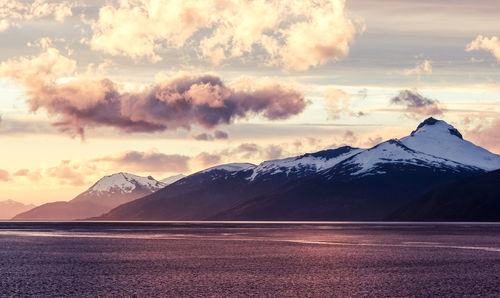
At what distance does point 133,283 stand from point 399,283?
23.4 m

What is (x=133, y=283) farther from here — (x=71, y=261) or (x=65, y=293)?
(x=71, y=261)

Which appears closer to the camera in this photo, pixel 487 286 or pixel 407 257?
pixel 487 286

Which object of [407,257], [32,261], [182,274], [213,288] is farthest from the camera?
[407,257]

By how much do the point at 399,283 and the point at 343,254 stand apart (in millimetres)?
40516

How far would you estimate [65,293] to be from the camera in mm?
55938

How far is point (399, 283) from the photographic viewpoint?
63.2 metres

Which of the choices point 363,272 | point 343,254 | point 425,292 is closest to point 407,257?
point 343,254

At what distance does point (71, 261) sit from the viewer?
92.2m

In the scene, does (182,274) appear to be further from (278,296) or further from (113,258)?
(113,258)

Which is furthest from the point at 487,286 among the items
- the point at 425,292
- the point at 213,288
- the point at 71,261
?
the point at 71,261

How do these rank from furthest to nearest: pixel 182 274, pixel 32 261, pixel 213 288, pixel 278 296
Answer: pixel 32 261 < pixel 182 274 < pixel 213 288 < pixel 278 296

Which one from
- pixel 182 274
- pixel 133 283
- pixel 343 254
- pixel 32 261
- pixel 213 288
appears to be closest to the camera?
pixel 213 288

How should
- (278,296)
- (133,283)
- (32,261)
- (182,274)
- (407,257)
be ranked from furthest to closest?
(407,257) < (32,261) < (182,274) < (133,283) < (278,296)

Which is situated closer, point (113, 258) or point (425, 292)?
point (425, 292)
